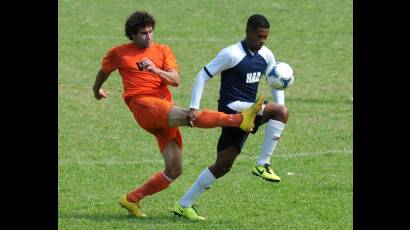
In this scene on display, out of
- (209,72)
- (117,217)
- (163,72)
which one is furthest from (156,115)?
(117,217)

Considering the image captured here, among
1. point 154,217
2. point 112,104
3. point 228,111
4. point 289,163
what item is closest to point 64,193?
point 154,217

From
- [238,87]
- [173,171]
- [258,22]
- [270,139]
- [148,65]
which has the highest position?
[258,22]

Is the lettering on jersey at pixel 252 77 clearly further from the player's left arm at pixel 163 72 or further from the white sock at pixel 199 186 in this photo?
the white sock at pixel 199 186

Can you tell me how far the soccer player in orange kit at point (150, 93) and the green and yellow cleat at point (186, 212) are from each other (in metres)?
0.32

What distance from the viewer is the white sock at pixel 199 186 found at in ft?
42.0

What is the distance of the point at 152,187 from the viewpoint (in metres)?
12.9

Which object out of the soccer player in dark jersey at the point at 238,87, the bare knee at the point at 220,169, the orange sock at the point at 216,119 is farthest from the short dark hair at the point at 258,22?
the bare knee at the point at 220,169

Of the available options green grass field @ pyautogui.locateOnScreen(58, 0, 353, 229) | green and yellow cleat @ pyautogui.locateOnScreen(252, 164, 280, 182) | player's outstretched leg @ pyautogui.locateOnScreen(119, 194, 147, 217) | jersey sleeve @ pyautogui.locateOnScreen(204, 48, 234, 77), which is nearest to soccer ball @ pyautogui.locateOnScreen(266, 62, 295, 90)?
jersey sleeve @ pyautogui.locateOnScreen(204, 48, 234, 77)

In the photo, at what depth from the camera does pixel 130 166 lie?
54.0 feet

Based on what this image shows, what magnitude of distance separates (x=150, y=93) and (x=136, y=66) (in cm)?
36

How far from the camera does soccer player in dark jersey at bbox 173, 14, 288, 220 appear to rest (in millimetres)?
12367

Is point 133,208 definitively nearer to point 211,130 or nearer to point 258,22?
point 258,22
